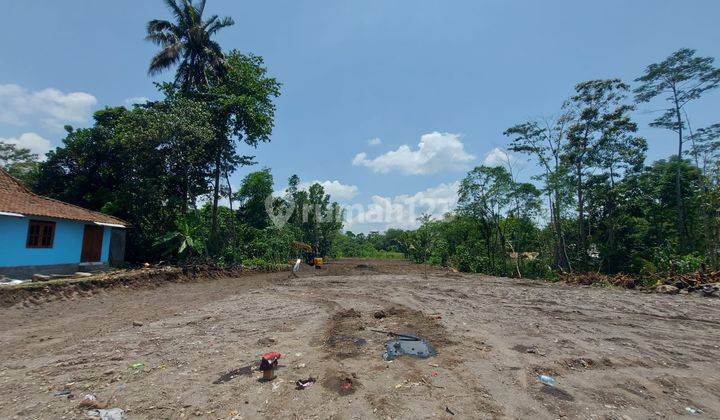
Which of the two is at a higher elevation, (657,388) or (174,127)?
(174,127)

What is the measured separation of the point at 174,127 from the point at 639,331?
59.4 ft

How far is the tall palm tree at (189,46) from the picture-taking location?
19578mm

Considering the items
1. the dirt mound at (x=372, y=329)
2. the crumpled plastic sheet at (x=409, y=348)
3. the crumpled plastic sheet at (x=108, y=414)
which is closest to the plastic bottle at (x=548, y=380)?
the crumpled plastic sheet at (x=409, y=348)

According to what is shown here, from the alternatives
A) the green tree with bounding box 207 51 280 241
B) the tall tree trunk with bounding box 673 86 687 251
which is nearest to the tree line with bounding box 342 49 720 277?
the tall tree trunk with bounding box 673 86 687 251

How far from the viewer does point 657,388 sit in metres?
4.21

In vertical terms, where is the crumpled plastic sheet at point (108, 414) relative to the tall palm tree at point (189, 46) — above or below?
below

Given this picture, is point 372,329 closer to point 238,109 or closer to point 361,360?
point 361,360

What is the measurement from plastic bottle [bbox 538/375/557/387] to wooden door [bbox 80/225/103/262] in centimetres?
1783

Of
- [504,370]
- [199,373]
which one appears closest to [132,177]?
[199,373]

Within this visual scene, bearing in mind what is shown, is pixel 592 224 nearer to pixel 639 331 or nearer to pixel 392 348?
pixel 639 331

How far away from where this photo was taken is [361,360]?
5.11 meters

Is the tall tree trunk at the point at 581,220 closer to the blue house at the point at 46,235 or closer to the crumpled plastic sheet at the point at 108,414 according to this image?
the crumpled plastic sheet at the point at 108,414

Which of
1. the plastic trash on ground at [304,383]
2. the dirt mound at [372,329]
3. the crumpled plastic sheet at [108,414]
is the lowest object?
the crumpled plastic sheet at [108,414]

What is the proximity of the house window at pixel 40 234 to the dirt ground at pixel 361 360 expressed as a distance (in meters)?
4.86
